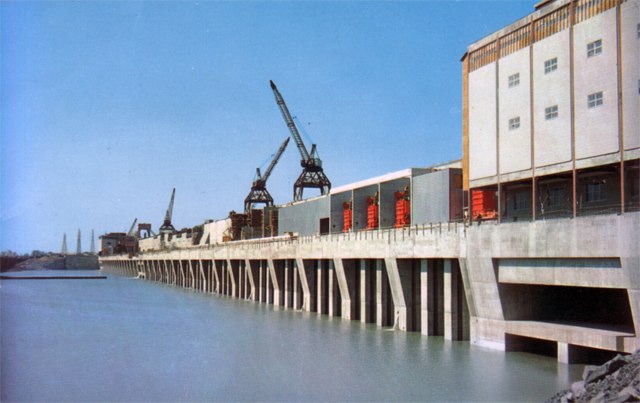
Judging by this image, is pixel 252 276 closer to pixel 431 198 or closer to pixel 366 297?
pixel 366 297

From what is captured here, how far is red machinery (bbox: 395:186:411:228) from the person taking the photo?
182 ft

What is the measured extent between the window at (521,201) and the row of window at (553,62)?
25.8 feet

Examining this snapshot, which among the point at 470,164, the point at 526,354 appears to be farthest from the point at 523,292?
the point at 470,164

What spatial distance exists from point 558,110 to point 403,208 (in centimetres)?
2338

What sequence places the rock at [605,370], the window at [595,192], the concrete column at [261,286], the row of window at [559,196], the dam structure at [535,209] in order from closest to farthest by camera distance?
the rock at [605,370], the dam structure at [535,209], the window at [595,192], the row of window at [559,196], the concrete column at [261,286]

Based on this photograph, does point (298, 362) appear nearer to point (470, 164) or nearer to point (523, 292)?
point (523, 292)

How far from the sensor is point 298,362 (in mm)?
36062

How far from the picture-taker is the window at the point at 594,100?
31828 mm

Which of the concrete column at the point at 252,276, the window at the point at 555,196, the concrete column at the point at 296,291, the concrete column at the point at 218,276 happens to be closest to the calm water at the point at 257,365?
the window at the point at 555,196

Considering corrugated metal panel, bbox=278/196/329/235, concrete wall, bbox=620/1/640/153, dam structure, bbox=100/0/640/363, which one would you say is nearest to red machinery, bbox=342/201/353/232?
corrugated metal panel, bbox=278/196/329/235

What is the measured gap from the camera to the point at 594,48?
105 ft

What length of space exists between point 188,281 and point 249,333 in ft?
283

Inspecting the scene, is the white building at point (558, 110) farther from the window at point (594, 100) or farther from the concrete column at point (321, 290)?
the concrete column at point (321, 290)

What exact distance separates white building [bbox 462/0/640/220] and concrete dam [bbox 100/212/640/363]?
6.35 ft
